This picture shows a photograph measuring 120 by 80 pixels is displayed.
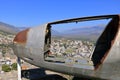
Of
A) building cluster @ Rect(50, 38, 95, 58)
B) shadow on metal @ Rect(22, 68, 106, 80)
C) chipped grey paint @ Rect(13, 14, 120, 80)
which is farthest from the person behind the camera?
shadow on metal @ Rect(22, 68, 106, 80)

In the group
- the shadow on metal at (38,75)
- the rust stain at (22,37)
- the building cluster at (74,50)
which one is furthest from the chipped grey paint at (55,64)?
the shadow on metal at (38,75)

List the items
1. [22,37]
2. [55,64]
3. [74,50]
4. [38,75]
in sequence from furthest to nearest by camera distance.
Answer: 1. [74,50]
2. [38,75]
3. [22,37]
4. [55,64]

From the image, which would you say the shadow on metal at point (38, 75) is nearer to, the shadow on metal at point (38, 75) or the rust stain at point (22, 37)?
the shadow on metal at point (38, 75)

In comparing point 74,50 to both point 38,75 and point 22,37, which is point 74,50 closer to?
point 38,75

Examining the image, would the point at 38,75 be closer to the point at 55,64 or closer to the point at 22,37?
the point at 22,37

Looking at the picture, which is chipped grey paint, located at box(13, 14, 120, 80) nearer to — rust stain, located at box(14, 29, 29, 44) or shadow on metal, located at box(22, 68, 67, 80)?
rust stain, located at box(14, 29, 29, 44)

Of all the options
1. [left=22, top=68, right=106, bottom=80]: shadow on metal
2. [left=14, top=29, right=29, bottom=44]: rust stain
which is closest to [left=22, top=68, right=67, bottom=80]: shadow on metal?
[left=22, top=68, right=106, bottom=80]: shadow on metal

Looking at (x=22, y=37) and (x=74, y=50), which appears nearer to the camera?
(x=22, y=37)

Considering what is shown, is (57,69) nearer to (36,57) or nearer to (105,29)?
(36,57)

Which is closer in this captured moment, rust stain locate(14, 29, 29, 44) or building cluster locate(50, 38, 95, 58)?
rust stain locate(14, 29, 29, 44)

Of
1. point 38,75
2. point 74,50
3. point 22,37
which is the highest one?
point 22,37

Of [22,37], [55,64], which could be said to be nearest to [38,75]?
[22,37]

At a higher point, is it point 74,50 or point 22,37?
point 22,37

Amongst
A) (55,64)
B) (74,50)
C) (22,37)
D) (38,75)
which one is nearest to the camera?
(55,64)
